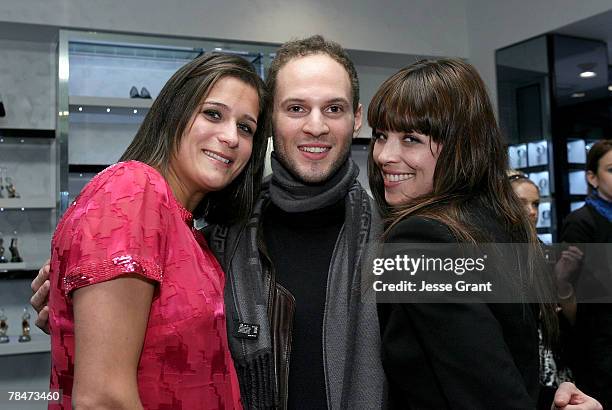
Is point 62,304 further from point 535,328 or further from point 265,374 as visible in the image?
point 535,328

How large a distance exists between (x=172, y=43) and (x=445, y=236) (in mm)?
3412

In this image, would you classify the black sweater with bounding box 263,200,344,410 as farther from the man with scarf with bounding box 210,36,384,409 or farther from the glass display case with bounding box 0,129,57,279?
the glass display case with bounding box 0,129,57,279

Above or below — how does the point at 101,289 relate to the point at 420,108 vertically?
below

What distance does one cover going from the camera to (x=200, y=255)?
4.25 ft

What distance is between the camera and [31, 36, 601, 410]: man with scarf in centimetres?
144

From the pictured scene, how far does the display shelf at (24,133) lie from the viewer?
12.8ft

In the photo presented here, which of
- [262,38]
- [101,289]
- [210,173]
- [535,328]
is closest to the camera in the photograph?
[101,289]

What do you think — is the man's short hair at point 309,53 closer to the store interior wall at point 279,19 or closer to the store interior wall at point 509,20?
the store interior wall at point 279,19

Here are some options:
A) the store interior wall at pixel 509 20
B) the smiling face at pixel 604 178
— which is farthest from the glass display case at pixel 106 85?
the smiling face at pixel 604 178

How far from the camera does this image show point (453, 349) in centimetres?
105

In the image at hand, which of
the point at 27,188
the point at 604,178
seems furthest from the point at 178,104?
the point at 27,188

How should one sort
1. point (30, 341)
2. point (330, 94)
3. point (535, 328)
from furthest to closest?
point (30, 341) → point (330, 94) → point (535, 328)

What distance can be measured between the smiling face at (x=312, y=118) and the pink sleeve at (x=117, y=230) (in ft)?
1.91

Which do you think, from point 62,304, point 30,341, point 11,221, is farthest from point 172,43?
point 62,304
